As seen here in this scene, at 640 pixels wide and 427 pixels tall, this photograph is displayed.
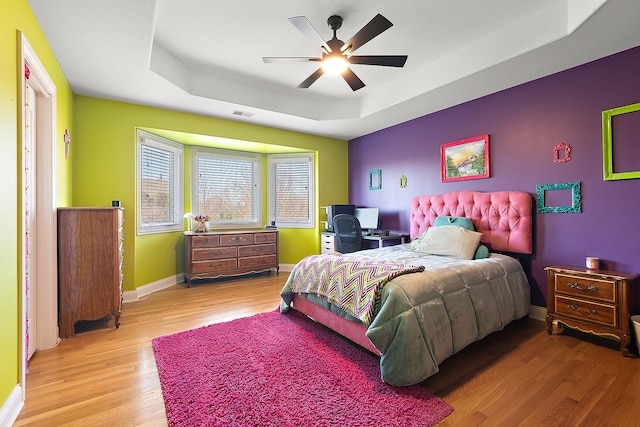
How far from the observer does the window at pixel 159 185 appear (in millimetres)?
4066

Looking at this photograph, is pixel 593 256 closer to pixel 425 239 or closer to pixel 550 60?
pixel 425 239

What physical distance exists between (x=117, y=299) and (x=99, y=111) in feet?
7.58

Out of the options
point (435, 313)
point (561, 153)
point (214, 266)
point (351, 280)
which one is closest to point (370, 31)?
point (351, 280)

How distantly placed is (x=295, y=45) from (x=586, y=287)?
350cm

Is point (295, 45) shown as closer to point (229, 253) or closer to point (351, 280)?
point (351, 280)

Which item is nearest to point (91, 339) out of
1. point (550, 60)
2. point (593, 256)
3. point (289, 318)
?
point (289, 318)

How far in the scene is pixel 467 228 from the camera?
11.2ft

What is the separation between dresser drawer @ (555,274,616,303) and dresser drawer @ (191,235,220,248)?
422cm

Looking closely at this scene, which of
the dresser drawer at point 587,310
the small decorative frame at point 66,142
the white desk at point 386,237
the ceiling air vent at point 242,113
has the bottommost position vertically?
the dresser drawer at point 587,310

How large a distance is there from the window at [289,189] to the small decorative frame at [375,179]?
114cm

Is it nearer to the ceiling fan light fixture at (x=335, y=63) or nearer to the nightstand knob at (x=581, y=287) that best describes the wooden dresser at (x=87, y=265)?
the ceiling fan light fixture at (x=335, y=63)

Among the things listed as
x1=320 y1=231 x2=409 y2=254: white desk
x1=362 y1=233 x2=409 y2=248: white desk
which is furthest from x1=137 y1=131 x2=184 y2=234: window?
x1=362 y1=233 x2=409 y2=248: white desk

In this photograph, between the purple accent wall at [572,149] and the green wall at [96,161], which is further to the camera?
Result: the purple accent wall at [572,149]

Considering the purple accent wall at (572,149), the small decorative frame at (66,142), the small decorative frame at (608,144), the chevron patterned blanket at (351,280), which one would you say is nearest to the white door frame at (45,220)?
the small decorative frame at (66,142)
